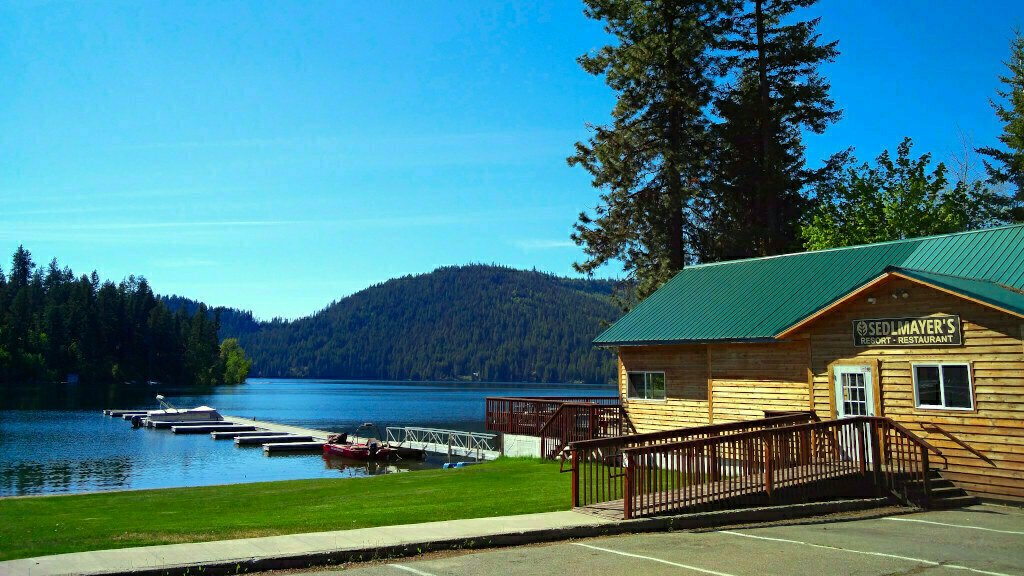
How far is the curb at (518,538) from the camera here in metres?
9.13

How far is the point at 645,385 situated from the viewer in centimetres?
2453

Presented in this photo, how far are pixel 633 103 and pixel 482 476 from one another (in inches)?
892

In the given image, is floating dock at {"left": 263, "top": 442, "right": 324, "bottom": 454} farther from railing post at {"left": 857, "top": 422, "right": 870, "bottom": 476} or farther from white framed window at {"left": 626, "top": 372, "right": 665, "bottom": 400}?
railing post at {"left": 857, "top": 422, "right": 870, "bottom": 476}

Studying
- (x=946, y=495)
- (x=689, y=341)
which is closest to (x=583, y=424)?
(x=689, y=341)

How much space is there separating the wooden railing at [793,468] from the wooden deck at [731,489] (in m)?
0.02

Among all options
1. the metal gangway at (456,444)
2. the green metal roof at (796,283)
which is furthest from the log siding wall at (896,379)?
the metal gangway at (456,444)

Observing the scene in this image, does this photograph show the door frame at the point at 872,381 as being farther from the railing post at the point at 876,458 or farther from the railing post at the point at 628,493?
the railing post at the point at 628,493

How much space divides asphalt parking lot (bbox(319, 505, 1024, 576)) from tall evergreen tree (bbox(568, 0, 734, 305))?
24600mm

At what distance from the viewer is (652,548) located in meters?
10.8

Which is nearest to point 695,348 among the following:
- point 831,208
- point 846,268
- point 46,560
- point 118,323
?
point 846,268

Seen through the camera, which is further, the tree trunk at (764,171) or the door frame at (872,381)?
the tree trunk at (764,171)

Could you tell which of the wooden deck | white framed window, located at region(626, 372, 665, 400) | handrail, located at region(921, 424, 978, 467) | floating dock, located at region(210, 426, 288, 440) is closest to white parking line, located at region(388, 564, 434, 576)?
the wooden deck

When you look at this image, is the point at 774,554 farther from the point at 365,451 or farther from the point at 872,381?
the point at 365,451

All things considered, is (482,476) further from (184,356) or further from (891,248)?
(184,356)
